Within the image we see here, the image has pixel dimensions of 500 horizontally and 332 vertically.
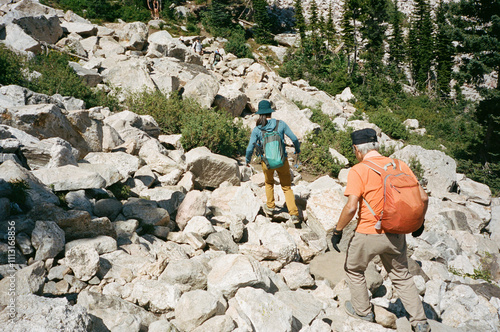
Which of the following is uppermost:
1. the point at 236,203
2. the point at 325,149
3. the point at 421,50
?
the point at 236,203

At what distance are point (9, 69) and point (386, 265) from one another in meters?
9.69

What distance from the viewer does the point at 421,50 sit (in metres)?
40.3

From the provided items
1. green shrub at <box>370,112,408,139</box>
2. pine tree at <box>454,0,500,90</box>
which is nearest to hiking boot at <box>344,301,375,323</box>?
green shrub at <box>370,112,408,139</box>

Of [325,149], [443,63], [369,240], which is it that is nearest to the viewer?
[369,240]

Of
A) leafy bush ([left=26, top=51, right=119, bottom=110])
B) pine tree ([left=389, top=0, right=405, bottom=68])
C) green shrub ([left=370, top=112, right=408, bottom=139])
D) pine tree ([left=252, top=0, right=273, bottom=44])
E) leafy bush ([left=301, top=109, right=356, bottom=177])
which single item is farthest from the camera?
pine tree ([left=389, top=0, right=405, bottom=68])

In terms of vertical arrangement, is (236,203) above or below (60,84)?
below

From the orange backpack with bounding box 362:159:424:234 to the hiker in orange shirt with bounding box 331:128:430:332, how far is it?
0.06 m

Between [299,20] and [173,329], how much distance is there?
123 ft

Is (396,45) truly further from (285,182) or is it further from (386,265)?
(386,265)

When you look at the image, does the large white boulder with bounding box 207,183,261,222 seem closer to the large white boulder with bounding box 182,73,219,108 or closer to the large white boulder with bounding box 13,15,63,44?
the large white boulder with bounding box 182,73,219,108

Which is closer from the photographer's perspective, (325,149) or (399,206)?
(399,206)

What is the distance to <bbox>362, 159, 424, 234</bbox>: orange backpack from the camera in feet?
9.94

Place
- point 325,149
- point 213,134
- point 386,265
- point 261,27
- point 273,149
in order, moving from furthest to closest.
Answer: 1. point 261,27
2. point 325,149
3. point 213,134
4. point 273,149
5. point 386,265

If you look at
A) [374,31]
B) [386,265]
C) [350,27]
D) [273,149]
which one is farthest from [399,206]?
[374,31]
